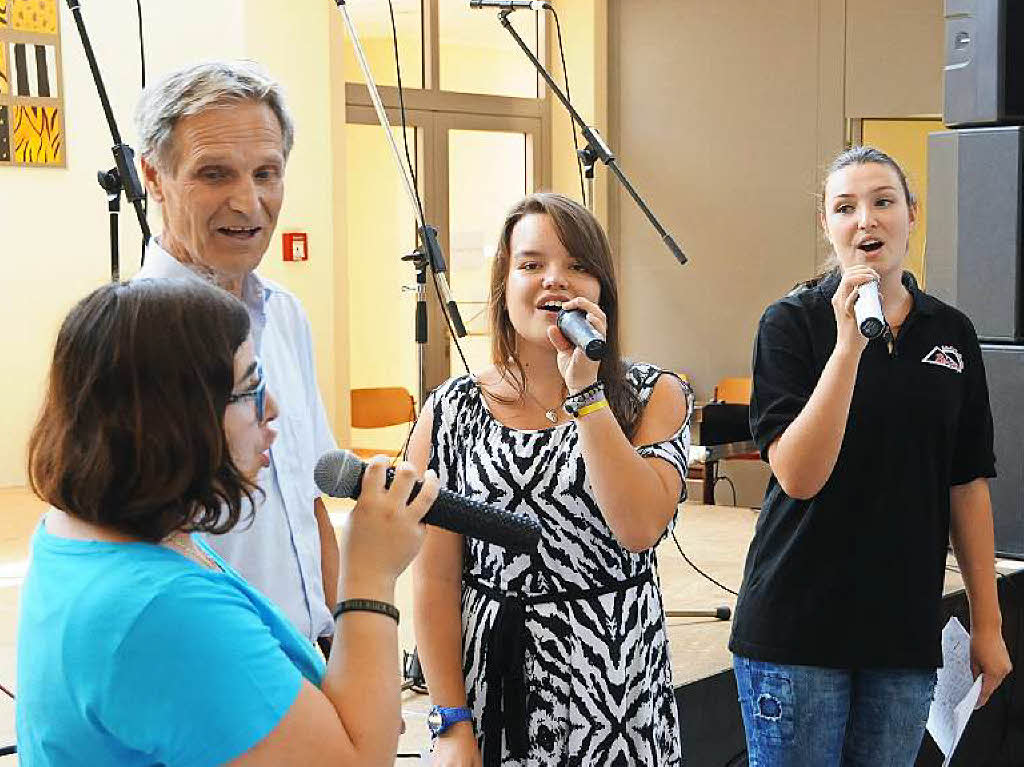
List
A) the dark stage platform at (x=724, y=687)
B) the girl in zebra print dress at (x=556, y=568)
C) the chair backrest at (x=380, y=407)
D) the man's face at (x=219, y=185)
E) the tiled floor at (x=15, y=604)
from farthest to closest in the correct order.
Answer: the chair backrest at (x=380, y=407)
the dark stage platform at (x=724, y=687)
the tiled floor at (x=15, y=604)
the girl in zebra print dress at (x=556, y=568)
the man's face at (x=219, y=185)

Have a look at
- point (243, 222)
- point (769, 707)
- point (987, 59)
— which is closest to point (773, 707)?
point (769, 707)

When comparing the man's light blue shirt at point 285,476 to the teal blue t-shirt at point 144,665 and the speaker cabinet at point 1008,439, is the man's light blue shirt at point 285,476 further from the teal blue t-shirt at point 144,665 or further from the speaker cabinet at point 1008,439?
the speaker cabinet at point 1008,439

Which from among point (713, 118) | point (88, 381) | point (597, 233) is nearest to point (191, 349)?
point (88, 381)

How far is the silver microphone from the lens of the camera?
1862 millimetres

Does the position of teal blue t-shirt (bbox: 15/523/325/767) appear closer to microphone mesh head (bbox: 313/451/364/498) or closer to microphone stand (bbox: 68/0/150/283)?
microphone mesh head (bbox: 313/451/364/498)

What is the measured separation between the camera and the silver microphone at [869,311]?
1.86 meters

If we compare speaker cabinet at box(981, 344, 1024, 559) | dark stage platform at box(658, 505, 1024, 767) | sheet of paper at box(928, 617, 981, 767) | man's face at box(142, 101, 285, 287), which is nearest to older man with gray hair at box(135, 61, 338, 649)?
man's face at box(142, 101, 285, 287)

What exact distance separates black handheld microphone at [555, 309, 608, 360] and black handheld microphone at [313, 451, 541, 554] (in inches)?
16.4

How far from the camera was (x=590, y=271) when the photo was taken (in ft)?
6.10

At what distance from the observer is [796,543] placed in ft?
→ 6.74

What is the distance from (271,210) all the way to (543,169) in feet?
22.4

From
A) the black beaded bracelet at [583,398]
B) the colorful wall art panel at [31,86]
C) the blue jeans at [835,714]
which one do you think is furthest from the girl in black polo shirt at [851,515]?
the colorful wall art panel at [31,86]

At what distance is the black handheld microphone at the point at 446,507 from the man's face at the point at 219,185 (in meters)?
0.52

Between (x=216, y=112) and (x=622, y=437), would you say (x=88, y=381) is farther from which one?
(x=622, y=437)
